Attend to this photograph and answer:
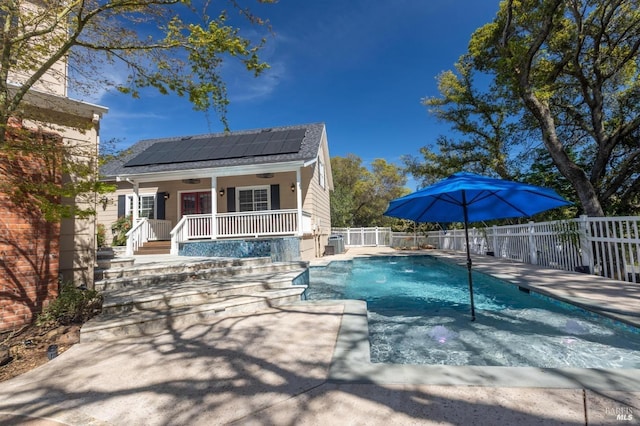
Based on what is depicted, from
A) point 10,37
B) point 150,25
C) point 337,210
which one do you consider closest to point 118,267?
point 10,37

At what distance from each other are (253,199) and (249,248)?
148 inches

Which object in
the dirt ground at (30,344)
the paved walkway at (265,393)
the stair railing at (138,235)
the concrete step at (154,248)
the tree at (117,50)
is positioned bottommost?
the dirt ground at (30,344)

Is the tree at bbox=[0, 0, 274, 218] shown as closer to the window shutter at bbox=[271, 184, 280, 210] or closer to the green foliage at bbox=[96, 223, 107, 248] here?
the window shutter at bbox=[271, 184, 280, 210]

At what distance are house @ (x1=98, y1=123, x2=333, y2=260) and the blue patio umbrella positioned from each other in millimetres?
6411

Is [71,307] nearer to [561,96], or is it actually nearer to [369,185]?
[561,96]

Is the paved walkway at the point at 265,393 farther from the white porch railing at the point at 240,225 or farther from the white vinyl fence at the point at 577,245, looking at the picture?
the white porch railing at the point at 240,225

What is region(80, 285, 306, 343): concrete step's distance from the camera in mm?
3662

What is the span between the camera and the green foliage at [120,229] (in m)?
13.2

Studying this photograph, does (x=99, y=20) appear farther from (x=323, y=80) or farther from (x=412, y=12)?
(x=323, y=80)

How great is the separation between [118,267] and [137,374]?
4.89m

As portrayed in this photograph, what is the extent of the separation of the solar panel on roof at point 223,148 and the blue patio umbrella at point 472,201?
340 inches

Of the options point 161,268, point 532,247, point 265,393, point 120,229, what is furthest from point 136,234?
point 532,247

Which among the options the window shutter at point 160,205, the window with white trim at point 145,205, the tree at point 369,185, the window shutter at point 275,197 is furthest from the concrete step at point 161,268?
the tree at point 369,185

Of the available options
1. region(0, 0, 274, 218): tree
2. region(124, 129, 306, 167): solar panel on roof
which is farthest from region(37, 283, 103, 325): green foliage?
region(124, 129, 306, 167): solar panel on roof
